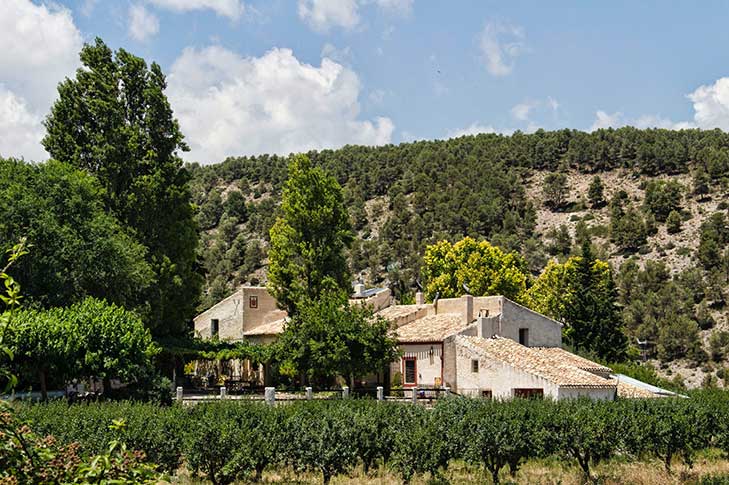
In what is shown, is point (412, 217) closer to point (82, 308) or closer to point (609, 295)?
point (609, 295)

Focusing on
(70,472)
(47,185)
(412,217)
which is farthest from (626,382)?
(412,217)

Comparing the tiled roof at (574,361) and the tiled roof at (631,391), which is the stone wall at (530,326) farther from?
the tiled roof at (631,391)

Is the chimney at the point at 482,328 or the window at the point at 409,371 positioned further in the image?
the window at the point at 409,371

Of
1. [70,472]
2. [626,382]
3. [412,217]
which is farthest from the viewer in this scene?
[412,217]

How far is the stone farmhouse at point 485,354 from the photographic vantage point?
118 feet

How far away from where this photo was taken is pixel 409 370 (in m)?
42.7

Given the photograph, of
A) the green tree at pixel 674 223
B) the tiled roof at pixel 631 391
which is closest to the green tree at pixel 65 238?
the tiled roof at pixel 631 391

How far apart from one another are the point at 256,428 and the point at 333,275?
21.3 m

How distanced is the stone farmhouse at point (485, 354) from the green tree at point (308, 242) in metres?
3.17

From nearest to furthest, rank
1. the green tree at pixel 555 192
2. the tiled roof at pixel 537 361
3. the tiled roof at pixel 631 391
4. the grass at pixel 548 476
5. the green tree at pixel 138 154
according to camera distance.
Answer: the grass at pixel 548 476 → the tiled roof at pixel 537 361 → the tiled roof at pixel 631 391 → the green tree at pixel 138 154 → the green tree at pixel 555 192

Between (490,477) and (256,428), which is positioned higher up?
(256,428)

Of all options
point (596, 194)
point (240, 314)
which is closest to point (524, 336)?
point (240, 314)

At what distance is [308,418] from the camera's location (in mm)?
24031

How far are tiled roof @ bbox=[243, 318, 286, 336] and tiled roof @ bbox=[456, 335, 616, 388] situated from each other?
13.9 meters
